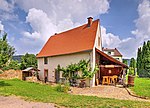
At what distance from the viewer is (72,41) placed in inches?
1158

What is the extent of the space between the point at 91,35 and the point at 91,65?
4.81 m

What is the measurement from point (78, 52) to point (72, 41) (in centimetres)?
498

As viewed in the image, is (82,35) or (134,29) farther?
(82,35)

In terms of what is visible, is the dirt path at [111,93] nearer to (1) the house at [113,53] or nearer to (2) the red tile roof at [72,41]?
(2) the red tile roof at [72,41]

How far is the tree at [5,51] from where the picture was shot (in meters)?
20.9

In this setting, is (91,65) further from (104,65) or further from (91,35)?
(91,35)

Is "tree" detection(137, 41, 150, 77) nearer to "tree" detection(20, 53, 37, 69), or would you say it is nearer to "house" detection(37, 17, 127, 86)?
"house" detection(37, 17, 127, 86)

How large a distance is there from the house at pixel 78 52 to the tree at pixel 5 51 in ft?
26.2

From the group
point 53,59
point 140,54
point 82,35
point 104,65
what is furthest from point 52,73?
point 140,54

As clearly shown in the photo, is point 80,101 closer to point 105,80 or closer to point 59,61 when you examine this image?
point 105,80

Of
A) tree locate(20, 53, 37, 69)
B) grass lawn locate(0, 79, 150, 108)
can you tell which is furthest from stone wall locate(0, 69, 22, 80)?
grass lawn locate(0, 79, 150, 108)

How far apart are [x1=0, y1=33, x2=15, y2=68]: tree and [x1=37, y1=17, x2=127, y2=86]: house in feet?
26.2

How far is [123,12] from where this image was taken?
2103cm

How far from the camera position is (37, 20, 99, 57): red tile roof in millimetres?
25641
